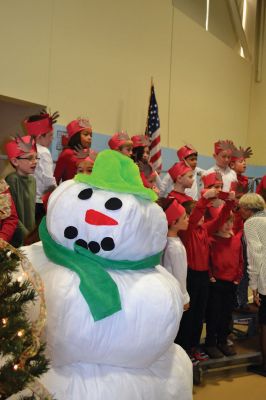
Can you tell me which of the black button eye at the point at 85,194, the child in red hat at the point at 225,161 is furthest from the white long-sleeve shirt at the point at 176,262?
the child in red hat at the point at 225,161

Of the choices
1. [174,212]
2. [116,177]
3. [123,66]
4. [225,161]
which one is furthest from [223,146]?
[116,177]

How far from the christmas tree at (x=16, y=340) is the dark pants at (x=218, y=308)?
269 cm

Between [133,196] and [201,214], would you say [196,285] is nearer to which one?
[201,214]

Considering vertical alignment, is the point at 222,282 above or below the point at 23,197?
below

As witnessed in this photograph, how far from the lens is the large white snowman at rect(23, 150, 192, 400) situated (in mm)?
1483

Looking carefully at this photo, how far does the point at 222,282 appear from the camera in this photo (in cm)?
373

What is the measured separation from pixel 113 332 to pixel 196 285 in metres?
2.09

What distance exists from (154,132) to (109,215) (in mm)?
4188

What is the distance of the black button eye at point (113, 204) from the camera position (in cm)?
157

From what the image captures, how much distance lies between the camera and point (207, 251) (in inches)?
140

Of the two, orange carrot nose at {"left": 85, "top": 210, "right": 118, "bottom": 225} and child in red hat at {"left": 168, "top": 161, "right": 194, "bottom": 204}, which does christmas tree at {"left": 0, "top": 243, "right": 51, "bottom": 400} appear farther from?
child in red hat at {"left": 168, "top": 161, "right": 194, "bottom": 204}

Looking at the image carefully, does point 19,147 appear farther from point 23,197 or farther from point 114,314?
point 114,314

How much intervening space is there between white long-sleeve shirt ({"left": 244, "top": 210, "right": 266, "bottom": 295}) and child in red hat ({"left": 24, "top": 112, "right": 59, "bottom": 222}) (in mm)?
1656

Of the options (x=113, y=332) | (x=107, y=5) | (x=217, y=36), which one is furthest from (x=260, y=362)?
(x=217, y=36)
